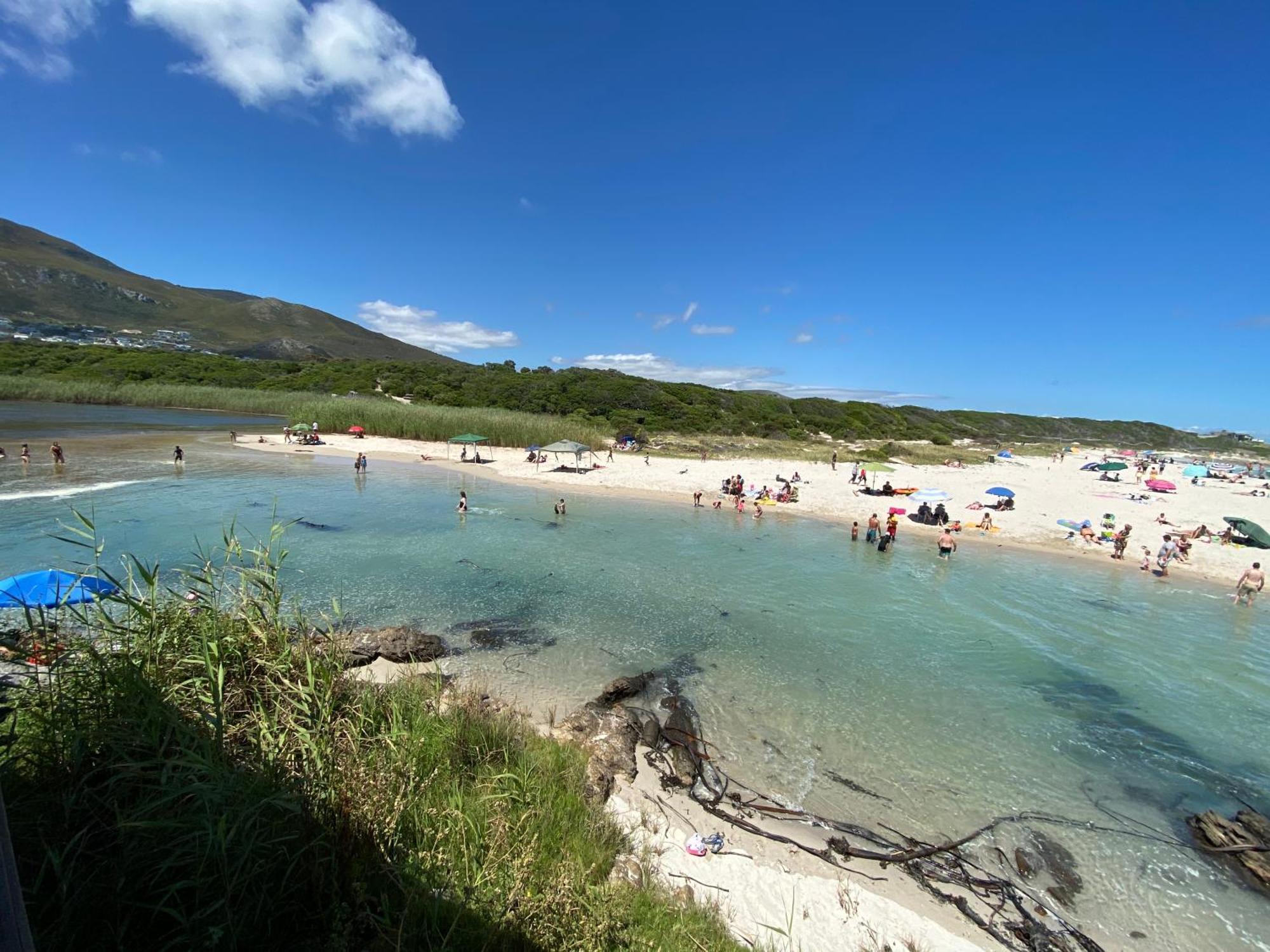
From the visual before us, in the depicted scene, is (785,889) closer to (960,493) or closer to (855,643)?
(855,643)

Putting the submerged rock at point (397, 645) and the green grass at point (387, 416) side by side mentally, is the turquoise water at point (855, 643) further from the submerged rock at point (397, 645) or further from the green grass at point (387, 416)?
the green grass at point (387, 416)

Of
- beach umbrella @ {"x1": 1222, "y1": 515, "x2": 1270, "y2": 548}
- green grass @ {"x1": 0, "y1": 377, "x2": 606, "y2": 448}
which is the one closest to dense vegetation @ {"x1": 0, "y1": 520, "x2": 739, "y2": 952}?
beach umbrella @ {"x1": 1222, "y1": 515, "x2": 1270, "y2": 548}

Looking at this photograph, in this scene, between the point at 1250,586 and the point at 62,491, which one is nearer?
the point at 1250,586

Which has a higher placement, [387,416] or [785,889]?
[387,416]

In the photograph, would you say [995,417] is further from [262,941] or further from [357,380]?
[262,941]

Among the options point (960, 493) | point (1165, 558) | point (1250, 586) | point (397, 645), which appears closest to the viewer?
point (397, 645)

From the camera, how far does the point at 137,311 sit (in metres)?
168

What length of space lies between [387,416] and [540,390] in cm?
2359

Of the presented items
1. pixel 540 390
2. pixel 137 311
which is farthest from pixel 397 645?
pixel 137 311

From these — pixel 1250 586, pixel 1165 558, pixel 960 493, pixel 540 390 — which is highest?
pixel 540 390

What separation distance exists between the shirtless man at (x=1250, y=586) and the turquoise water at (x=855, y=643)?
0.49 meters

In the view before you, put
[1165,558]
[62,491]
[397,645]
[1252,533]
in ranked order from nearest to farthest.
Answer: [397,645], [1165,558], [62,491], [1252,533]

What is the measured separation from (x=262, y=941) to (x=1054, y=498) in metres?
44.2

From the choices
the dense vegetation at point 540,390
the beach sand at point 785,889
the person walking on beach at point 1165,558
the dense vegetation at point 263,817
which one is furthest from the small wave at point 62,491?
the person walking on beach at point 1165,558
